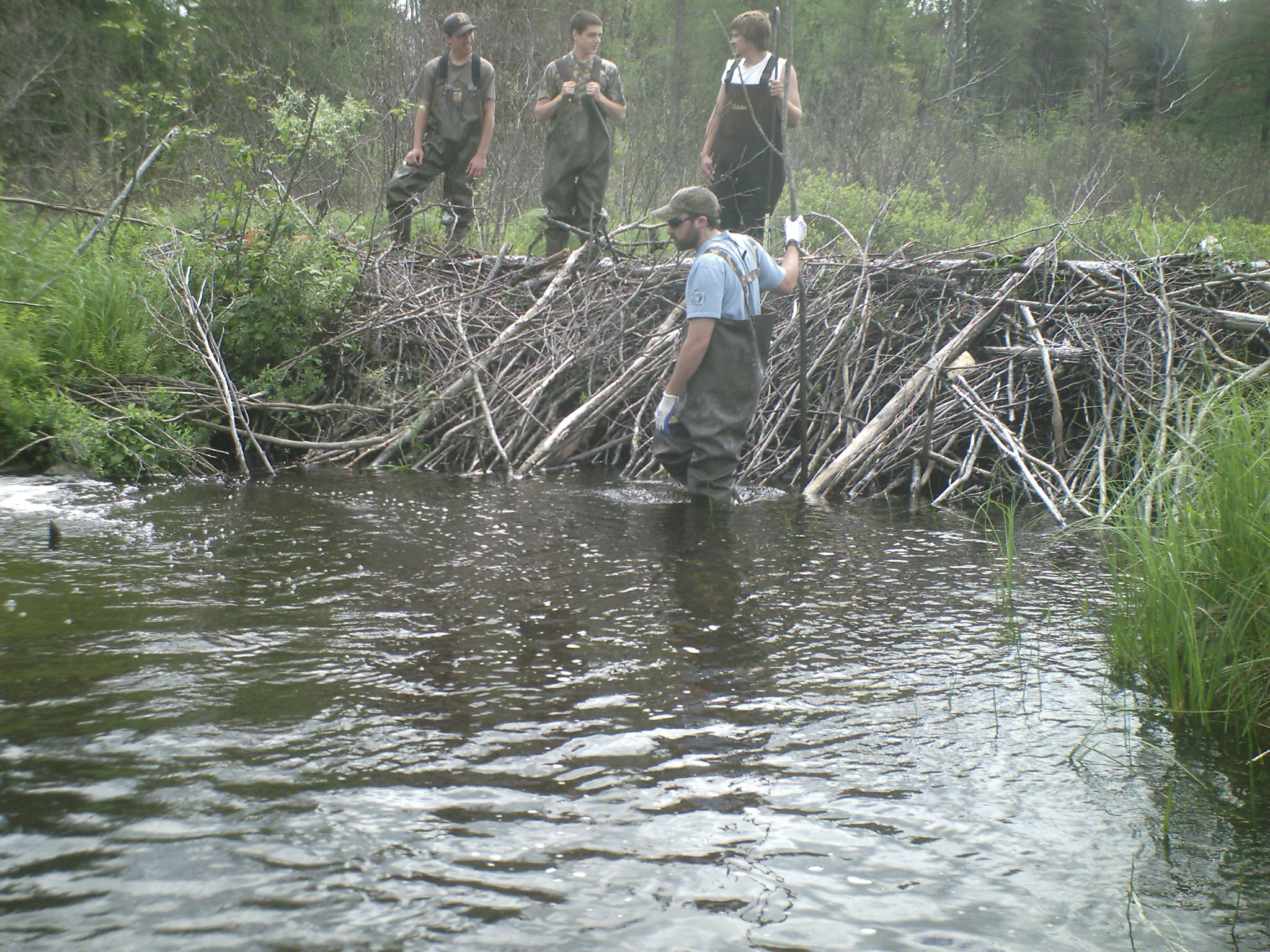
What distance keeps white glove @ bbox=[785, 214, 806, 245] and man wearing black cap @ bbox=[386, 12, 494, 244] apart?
147 inches

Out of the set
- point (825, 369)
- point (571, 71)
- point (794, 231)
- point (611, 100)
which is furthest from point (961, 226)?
point (794, 231)

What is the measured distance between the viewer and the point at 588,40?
322 inches

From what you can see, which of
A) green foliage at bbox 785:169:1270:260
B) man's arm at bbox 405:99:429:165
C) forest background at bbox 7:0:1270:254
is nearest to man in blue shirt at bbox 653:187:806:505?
green foliage at bbox 785:169:1270:260

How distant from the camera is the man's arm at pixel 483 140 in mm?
9031

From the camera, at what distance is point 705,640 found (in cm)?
381

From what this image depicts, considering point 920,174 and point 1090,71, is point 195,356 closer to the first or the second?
point 920,174

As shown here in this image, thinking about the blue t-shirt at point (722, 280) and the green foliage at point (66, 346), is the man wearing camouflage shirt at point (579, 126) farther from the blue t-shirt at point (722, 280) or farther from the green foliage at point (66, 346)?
the green foliage at point (66, 346)

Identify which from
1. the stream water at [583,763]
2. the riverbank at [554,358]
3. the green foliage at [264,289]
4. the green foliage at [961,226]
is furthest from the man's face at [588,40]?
the stream water at [583,763]

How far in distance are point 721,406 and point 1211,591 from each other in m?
3.35

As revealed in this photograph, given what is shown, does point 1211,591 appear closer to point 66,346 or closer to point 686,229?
point 686,229

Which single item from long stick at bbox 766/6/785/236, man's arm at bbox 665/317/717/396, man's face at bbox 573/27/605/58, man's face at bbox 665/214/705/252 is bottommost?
man's arm at bbox 665/317/717/396

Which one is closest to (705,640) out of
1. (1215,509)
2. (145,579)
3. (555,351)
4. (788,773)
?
(788,773)

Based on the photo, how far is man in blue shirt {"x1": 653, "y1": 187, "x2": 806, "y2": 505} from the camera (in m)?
5.71

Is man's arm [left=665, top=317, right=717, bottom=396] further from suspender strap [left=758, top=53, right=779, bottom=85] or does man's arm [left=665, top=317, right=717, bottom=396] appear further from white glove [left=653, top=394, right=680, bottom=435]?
suspender strap [left=758, top=53, right=779, bottom=85]
